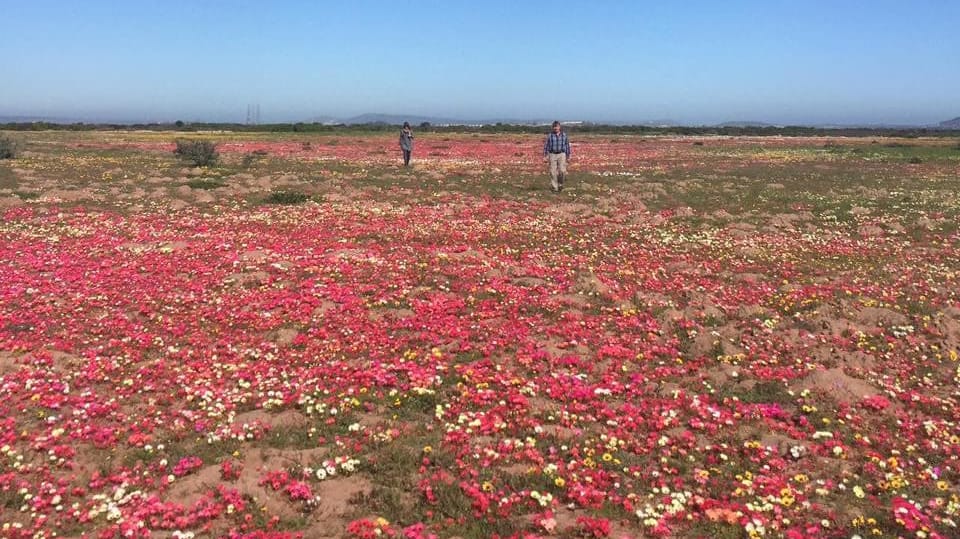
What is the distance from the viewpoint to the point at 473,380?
1023 cm

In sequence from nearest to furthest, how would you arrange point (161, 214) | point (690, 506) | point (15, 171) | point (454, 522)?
point (454, 522) < point (690, 506) < point (161, 214) < point (15, 171)

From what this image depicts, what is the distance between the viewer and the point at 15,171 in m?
36.6

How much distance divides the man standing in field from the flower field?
7.33 m

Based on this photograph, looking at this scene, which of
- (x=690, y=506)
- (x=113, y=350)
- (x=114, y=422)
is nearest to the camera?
(x=690, y=506)

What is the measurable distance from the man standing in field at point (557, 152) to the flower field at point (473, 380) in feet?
24.0

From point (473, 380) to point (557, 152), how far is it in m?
21.3

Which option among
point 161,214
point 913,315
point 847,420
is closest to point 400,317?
point 847,420

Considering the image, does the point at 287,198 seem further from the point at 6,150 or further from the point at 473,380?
the point at 6,150

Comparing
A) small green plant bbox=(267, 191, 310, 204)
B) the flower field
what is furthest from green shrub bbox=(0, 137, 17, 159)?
small green plant bbox=(267, 191, 310, 204)

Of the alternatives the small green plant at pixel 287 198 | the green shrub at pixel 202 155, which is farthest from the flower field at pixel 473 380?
the green shrub at pixel 202 155

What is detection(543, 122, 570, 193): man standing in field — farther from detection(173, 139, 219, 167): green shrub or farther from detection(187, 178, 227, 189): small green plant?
detection(173, 139, 219, 167): green shrub

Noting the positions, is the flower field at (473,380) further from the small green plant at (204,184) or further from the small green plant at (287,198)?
the small green plant at (204,184)

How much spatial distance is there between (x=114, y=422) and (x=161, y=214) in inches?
675

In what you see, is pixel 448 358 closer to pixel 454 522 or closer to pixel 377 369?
pixel 377 369
